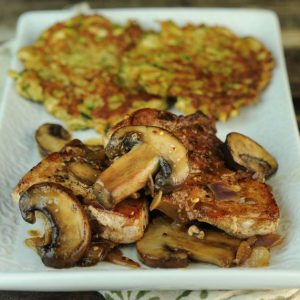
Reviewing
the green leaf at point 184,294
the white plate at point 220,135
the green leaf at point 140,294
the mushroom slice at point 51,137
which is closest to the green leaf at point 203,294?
the green leaf at point 184,294

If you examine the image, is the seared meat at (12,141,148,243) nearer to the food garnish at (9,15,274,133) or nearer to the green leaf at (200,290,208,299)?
the green leaf at (200,290,208,299)

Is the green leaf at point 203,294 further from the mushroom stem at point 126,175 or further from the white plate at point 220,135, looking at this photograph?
the mushroom stem at point 126,175

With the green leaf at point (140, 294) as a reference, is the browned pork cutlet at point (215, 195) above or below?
above

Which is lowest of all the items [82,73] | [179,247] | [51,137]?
[179,247]

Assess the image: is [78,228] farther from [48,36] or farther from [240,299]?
[48,36]

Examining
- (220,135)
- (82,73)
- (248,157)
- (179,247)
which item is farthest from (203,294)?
(82,73)

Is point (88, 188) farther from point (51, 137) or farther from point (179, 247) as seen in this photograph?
point (51, 137)
